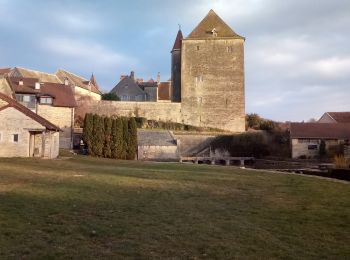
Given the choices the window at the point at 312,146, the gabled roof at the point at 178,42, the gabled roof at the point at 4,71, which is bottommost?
the window at the point at 312,146

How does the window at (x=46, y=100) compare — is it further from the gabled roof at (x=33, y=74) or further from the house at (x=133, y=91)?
the house at (x=133, y=91)

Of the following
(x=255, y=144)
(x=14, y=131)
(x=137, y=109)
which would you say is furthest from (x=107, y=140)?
(x=255, y=144)

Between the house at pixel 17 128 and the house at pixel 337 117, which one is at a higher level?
the house at pixel 337 117

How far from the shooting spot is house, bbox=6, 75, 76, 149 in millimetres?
41875

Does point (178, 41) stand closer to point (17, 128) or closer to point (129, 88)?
point (129, 88)

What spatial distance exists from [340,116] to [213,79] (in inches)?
701

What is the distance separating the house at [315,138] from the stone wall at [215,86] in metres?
11.9

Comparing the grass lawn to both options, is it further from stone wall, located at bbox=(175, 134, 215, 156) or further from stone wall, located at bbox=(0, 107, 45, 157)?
stone wall, located at bbox=(175, 134, 215, 156)

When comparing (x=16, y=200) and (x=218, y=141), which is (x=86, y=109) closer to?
(x=218, y=141)

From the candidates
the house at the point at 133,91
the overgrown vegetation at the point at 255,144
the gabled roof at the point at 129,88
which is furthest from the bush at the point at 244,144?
the gabled roof at the point at 129,88

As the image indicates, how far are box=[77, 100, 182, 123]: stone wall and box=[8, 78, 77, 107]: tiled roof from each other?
6.50 metres

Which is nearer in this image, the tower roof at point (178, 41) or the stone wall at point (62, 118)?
the stone wall at point (62, 118)

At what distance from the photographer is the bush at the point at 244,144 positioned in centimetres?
4838

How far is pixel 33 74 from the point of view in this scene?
55.1 meters
